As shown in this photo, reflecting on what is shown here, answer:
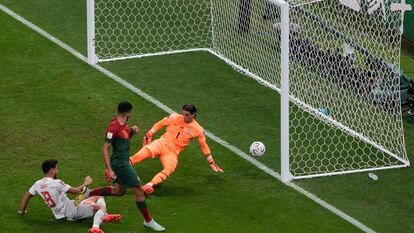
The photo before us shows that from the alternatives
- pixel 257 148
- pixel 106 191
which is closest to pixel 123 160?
pixel 106 191

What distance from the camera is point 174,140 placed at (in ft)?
62.1

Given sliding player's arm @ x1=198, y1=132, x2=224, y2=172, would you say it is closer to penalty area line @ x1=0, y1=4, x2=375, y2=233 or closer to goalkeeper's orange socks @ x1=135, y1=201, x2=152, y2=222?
penalty area line @ x1=0, y1=4, x2=375, y2=233

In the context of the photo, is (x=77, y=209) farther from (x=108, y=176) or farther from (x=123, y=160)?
(x=108, y=176)

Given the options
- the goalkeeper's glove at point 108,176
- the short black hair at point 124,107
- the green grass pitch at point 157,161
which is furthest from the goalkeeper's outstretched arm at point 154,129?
the short black hair at point 124,107

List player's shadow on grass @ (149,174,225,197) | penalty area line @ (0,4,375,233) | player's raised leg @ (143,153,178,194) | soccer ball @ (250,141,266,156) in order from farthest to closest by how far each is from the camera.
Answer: soccer ball @ (250,141,266,156)
player's shadow on grass @ (149,174,225,197)
player's raised leg @ (143,153,178,194)
penalty area line @ (0,4,375,233)

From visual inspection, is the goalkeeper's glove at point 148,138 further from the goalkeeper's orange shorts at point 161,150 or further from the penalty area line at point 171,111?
the penalty area line at point 171,111

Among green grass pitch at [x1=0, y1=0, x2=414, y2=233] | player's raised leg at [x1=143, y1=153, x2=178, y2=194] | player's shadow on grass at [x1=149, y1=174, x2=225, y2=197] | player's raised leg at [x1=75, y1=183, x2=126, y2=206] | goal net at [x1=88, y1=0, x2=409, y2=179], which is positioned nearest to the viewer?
player's raised leg at [x1=75, y1=183, x2=126, y2=206]

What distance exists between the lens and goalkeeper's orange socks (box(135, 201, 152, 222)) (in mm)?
16969

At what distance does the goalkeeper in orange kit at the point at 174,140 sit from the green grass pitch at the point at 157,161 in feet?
1.17

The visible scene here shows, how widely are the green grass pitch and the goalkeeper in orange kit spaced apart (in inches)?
14.0

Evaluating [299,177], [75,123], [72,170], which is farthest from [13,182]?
[299,177]

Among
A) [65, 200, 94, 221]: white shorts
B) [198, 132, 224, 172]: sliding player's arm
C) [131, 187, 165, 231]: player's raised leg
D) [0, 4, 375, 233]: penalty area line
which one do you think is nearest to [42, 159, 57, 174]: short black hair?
[65, 200, 94, 221]: white shorts

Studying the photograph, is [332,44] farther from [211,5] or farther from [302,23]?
[211,5]

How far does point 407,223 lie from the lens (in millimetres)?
17984
